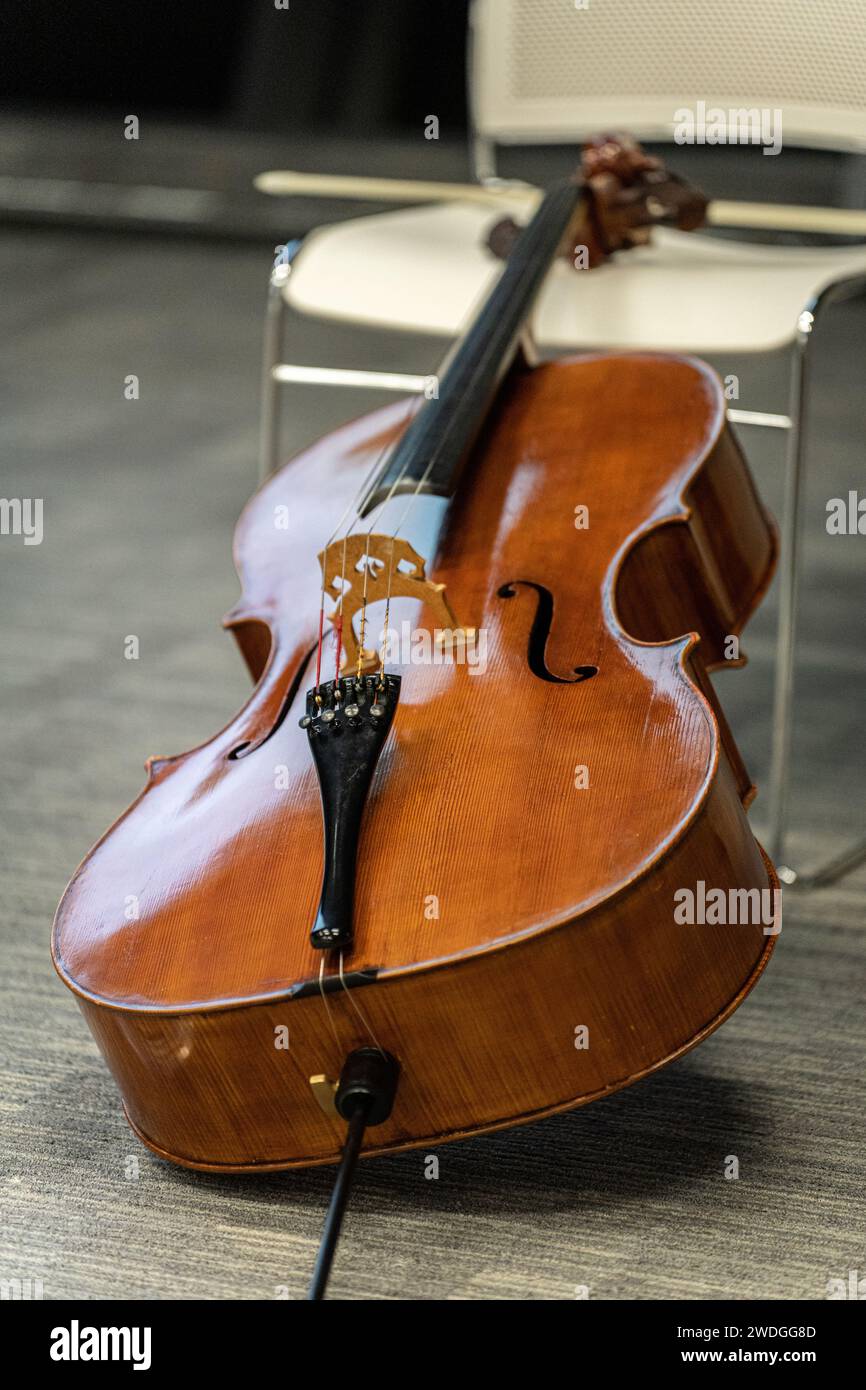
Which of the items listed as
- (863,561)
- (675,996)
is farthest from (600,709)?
(863,561)

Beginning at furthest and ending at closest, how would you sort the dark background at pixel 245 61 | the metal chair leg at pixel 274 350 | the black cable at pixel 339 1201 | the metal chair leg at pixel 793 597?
the dark background at pixel 245 61
the metal chair leg at pixel 274 350
the metal chair leg at pixel 793 597
the black cable at pixel 339 1201

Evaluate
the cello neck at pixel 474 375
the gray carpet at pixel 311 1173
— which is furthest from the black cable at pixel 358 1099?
the cello neck at pixel 474 375

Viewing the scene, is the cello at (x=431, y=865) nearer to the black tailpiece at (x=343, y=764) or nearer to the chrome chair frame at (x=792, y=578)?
the black tailpiece at (x=343, y=764)

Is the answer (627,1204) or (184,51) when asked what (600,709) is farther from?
(184,51)

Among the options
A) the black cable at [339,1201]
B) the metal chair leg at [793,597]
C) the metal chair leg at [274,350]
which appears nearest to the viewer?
the black cable at [339,1201]

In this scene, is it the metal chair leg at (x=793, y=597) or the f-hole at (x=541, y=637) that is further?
the metal chair leg at (x=793, y=597)

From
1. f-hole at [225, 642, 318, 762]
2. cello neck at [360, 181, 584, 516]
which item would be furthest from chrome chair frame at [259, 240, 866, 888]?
f-hole at [225, 642, 318, 762]

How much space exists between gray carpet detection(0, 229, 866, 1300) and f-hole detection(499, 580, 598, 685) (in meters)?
0.33

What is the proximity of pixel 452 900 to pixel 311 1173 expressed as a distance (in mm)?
301

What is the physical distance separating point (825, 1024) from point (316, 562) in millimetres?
547

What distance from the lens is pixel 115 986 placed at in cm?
91

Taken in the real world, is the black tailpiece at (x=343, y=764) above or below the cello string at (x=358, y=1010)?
above

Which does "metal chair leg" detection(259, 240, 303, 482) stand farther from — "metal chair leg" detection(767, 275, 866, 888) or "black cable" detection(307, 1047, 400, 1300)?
"black cable" detection(307, 1047, 400, 1300)

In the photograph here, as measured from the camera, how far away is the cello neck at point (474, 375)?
1.20 meters
